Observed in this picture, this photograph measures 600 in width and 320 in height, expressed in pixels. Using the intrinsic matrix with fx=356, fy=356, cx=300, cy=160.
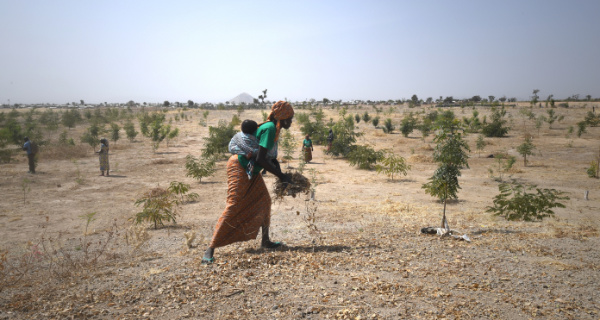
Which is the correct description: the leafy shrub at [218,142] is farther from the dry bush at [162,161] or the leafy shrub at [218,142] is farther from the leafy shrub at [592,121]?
the leafy shrub at [592,121]

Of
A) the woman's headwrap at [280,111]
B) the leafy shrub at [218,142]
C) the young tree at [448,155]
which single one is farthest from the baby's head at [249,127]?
the leafy shrub at [218,142]

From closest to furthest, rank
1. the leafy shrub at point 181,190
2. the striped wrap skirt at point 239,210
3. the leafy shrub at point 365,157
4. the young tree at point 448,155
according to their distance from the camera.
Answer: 1. the striped wrap skirt at point 239,210
2. the young tree at point 448,155
3. the leafy shrub at point 181,190
4. the leafy shrub at point 365,157

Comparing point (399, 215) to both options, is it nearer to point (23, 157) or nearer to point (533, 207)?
point (533, 207)

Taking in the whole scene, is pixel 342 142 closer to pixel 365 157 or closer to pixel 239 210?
pixel 365 157

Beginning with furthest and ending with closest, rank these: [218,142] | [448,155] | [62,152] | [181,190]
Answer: [62,152], [218,142], [181,190], [448,155]

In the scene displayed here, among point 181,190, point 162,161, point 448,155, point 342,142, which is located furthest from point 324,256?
point 162,161

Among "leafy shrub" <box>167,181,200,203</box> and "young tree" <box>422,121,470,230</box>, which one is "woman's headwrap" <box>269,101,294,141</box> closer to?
"young tree" <box>422,121,470,230</box>

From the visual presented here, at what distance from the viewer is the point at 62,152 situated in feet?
62.0

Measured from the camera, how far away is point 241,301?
3393 mm

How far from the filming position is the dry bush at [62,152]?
59.1 ft

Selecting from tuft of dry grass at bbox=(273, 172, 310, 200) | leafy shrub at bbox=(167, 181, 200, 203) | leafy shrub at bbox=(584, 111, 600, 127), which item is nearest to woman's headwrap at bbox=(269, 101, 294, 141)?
tuft of dry grass at bbox=(273, 172, 310, 200)

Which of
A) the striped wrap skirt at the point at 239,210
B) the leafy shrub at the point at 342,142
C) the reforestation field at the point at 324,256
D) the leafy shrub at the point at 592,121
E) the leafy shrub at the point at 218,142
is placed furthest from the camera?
the leafy shrub at the point at 592,121

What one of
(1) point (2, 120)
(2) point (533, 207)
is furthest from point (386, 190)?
(1) point (2, 120)

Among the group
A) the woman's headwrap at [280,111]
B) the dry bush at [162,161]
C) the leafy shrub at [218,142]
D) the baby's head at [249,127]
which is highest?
the woman's headwrap at [280,111]
